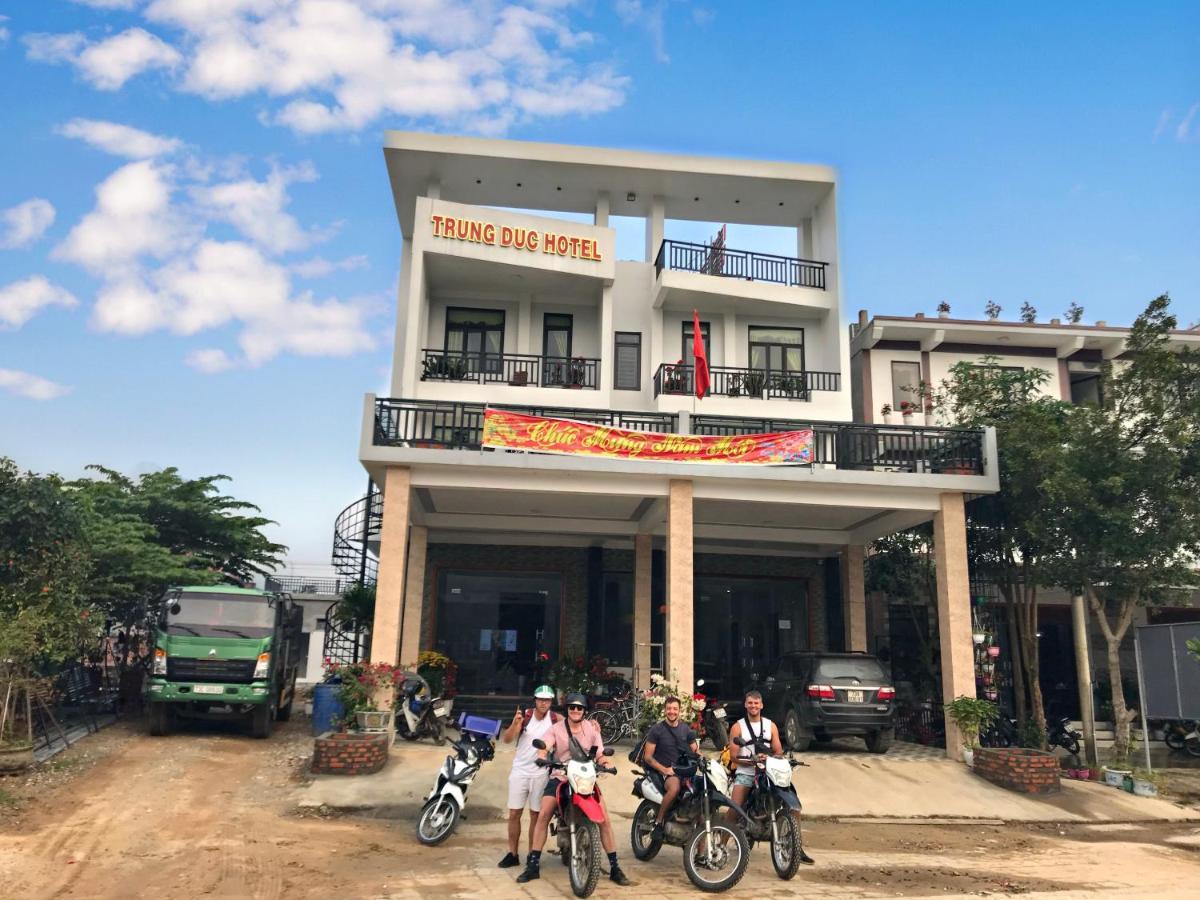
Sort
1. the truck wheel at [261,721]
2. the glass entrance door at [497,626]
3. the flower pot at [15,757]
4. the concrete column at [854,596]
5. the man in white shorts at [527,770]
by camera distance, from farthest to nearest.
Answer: the glass entrance door at [497,626] < the concrete column at [854,596] < the truck wheel at [261,721] < the flower pot at [15,757] < the man in white shorts at [527,770]

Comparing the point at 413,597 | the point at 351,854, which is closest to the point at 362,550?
the point at 413,597

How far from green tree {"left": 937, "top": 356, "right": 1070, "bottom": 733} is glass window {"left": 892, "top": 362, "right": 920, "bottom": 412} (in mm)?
3862

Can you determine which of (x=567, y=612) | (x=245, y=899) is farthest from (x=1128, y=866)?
(x=567, y=612)

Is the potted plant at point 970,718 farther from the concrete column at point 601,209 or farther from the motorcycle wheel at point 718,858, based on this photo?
Answer: the concrete column at point 601,209

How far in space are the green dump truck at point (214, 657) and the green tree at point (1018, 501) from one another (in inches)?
499

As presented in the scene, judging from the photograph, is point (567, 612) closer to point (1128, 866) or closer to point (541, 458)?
point (541, 458)

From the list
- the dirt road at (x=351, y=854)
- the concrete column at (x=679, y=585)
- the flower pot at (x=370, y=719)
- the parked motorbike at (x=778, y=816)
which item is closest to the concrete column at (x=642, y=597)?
the concrete column at (x=679, y=585)

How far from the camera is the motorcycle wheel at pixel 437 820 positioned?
28.2 ft

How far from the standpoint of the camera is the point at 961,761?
1391 centimetres

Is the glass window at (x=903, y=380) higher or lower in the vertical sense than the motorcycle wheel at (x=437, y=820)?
higher

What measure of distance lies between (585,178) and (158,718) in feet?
46.2

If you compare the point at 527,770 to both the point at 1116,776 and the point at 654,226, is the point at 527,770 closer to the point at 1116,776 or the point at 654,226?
the point at 1116,776

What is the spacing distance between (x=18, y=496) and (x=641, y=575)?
11275 millimetres

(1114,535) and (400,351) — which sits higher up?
(400,351)
